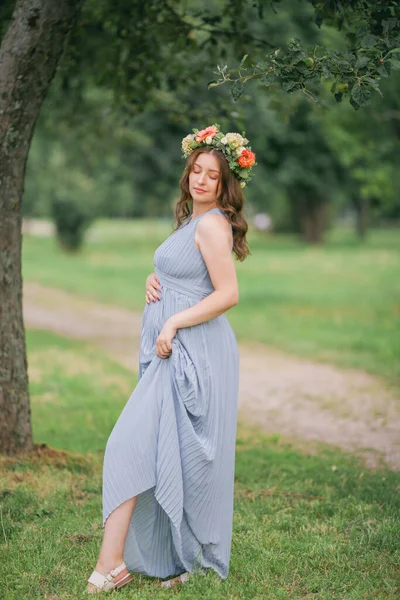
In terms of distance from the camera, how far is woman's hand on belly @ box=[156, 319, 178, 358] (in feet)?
12.5

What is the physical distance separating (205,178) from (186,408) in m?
1.05

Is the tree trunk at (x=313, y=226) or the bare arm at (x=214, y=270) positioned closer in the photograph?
the bare arm at (x=214, y=270)

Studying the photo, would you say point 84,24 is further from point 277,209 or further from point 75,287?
point 277,209

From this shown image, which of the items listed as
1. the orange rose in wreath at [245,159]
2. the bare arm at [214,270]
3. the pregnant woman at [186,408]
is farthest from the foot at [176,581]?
the orange rose in wreath at [245,159]

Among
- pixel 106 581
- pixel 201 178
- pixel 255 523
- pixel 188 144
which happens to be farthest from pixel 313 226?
pixel 106 581

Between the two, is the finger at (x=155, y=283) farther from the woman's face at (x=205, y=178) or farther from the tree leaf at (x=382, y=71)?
the tree leaf at (x=382, y=71)

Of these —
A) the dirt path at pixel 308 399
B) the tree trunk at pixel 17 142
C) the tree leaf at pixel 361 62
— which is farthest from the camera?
the dirt path at pixel 308 399

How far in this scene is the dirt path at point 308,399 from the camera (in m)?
7.50

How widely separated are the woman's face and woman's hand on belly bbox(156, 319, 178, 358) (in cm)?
60

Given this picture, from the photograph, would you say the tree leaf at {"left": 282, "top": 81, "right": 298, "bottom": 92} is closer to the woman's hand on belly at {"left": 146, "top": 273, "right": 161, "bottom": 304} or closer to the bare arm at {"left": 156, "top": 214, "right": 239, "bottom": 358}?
the bare arm at {"left": 156, "top": 214, "right": 239, "bottom": 358}

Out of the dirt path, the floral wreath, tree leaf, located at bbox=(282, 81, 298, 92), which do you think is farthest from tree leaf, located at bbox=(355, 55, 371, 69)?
the dirt path

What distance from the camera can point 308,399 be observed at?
29.3 ft

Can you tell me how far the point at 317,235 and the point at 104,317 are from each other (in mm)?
27850

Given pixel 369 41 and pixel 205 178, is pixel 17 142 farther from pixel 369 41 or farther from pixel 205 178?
pixel 369 41
